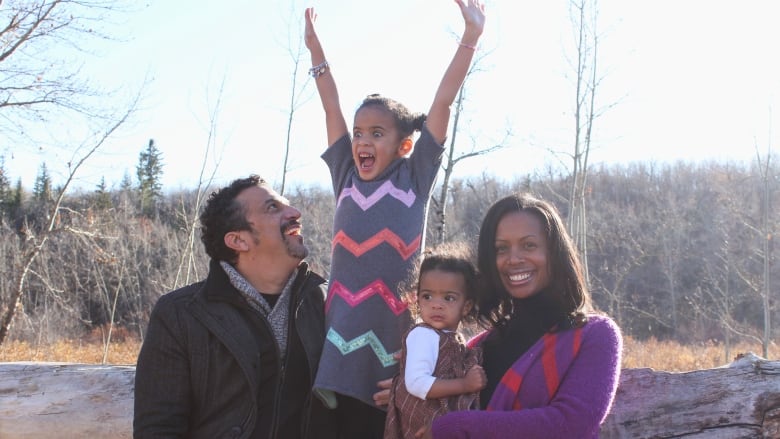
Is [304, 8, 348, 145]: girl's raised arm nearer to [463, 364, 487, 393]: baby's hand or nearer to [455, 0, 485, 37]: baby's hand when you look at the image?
[455, 0, 485, 37]: baby's hand

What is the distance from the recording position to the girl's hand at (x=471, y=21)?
9.87 ft

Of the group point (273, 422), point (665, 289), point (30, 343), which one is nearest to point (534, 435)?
point (273, 422)

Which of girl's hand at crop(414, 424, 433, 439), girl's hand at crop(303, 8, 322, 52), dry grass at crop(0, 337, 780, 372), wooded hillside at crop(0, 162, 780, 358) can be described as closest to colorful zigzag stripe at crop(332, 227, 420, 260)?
girl's hand at crop(414, 424, 433, 439)

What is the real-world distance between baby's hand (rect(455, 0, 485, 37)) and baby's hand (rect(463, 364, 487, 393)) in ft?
4.76

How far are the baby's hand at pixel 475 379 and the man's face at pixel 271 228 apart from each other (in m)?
0.97

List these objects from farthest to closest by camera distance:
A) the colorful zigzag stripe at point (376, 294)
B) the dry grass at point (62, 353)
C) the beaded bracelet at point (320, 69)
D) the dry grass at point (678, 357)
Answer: the dry grass at point (62, 353) → the dry grass at point (678, 357) → the beaded bracelet at point (320, 69) → the colorful zigzag stripe at point (376, 294)

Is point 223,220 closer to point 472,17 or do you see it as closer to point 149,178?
point 472,17

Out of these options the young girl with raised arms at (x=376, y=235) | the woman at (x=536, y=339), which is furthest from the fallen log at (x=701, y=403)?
the young girl with raised arms at (x=376, y=235)

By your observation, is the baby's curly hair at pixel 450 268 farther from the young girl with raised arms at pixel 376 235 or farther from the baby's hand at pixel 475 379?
the baby's hand at pixel 475 379

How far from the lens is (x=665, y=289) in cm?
3669

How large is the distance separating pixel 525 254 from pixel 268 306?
1.18 meters

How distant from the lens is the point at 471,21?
3.01m

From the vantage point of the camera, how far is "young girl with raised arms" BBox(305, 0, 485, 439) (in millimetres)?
2766

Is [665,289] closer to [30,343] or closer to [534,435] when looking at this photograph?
[30,343]
